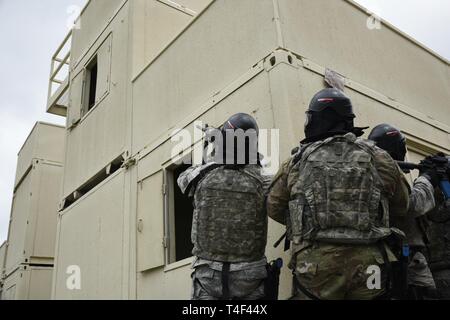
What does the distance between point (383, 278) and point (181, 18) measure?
554 centimetres

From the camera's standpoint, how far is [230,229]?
8.37ft

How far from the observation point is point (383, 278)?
80.0 inches

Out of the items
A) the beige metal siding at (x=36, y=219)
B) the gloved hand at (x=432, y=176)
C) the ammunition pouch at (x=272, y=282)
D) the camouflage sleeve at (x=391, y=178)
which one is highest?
the beige metal siding at (x=36, y=219)

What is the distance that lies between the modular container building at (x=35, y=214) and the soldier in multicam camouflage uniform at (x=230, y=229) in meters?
7.24

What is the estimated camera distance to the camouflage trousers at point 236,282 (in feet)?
8.10

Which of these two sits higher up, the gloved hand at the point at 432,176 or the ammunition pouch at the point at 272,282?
the gloved hand at the point at 432,176

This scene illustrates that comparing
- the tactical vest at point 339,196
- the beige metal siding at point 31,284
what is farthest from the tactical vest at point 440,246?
the beige metal siding at point 31,284

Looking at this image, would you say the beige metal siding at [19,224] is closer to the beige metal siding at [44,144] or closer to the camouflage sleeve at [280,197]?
the beige metal siding at [44,144]

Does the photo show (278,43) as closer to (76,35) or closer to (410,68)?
(410,68)

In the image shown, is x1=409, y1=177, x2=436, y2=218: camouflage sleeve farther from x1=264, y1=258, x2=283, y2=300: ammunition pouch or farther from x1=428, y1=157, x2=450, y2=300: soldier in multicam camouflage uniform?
x1=264, y1=258, x2=283, y2=300: ammunition pouch

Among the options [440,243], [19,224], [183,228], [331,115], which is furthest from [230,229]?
[19,224]

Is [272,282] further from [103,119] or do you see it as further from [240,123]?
[103,119]

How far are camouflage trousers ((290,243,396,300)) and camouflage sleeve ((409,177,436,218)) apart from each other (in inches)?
19.9

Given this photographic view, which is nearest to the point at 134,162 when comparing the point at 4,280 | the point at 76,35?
the point at 76,35
